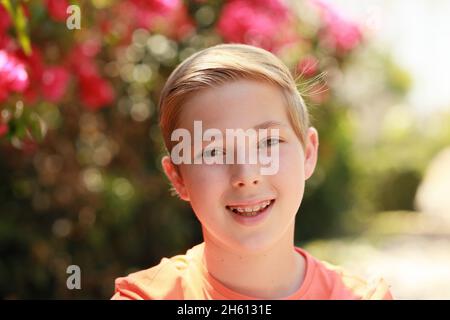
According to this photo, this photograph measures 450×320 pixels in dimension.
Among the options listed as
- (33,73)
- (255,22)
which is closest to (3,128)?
(33,73)

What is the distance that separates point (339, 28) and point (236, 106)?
294 cm

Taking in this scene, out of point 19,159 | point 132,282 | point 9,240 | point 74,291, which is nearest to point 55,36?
point 19,159

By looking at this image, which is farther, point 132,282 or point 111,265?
point 111,265

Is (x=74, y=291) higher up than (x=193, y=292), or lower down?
lower down

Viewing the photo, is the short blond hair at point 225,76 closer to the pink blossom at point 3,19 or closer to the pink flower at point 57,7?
the pink blossom at point 3,19

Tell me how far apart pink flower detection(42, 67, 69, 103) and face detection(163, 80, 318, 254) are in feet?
5.26

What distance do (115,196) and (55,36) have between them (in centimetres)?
99

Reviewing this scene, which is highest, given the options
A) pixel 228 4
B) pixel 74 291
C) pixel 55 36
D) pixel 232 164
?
pixel 228 4

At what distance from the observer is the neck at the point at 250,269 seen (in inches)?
53.9

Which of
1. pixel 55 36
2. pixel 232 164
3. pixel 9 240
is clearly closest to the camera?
pixel 232 164

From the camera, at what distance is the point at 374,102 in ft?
35.8

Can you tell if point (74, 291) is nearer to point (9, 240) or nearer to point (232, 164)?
point (9, 240)

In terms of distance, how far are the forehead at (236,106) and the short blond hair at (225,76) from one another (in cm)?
1

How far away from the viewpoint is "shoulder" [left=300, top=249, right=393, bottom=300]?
1401mm
